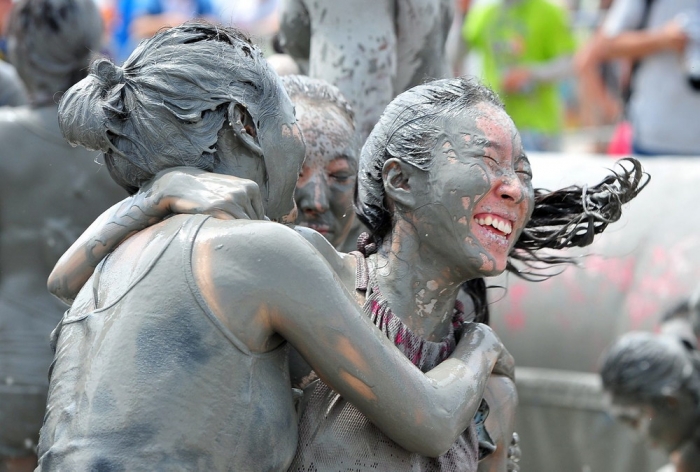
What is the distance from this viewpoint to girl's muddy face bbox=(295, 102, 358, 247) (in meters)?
3.10

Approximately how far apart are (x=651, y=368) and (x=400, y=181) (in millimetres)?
2535

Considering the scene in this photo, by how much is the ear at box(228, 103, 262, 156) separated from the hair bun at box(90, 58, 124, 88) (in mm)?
228

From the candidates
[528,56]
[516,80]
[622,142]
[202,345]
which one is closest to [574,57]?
[528,56]

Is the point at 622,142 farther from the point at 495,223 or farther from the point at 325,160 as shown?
the point at 495,223

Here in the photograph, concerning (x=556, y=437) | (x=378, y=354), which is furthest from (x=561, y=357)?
(x=378, y=354)

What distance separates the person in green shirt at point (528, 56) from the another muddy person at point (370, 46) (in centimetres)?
375

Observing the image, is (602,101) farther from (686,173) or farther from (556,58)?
(686,173)

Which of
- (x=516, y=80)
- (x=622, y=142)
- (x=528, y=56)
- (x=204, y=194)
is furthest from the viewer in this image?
(x=622, y=142)

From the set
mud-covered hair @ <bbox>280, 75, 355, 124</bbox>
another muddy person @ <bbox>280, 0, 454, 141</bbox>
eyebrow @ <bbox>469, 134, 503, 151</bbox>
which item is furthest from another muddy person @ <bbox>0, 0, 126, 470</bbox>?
eyebrow @ <bbox>469, 134, 503, 151</bbox>

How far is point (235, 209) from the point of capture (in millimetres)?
2217

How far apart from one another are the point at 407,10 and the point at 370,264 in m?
1.41

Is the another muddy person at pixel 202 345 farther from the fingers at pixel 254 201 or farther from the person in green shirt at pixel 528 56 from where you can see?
the person in green shirt at pixel 528 56

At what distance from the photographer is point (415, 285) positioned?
249cm

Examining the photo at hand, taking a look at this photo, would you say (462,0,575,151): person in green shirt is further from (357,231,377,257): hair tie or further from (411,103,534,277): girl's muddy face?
(411,103,534,277): girl's muddy face
